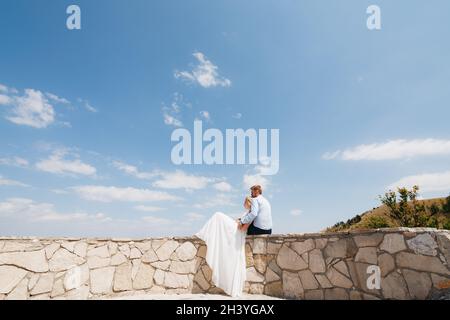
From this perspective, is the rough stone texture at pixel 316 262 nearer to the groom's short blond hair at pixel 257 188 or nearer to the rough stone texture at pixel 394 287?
the rough stone texture at pixel 394 287

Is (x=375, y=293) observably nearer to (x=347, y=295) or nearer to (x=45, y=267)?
(x=347, y=295)

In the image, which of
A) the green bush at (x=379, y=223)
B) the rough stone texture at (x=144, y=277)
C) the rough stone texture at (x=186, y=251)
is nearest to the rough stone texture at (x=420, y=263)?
the rough stone texture at (x=186, y=251)

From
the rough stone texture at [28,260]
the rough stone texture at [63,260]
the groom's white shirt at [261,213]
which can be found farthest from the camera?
the groom's white shirt at [261,213]

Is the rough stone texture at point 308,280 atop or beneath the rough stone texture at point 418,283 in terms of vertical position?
beneath

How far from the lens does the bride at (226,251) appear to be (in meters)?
4.48

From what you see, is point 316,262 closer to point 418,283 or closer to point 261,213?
→ point 261,213

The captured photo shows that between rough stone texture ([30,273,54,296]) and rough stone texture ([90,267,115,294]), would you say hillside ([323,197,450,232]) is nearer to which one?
rough stone texture ([90,267,115,294])

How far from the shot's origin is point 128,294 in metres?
4.53

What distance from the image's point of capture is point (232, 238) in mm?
4699

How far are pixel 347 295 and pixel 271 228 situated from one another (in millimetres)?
1564

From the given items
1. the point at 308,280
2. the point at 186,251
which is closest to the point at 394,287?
the point at 308,280

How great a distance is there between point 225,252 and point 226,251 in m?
0.02

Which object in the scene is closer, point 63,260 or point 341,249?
point 63,260

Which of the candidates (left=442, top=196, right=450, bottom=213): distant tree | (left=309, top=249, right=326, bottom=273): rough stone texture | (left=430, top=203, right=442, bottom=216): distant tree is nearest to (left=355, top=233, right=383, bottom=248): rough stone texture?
(left=309, top=249, right=326, bottom=273): rough stone texture
